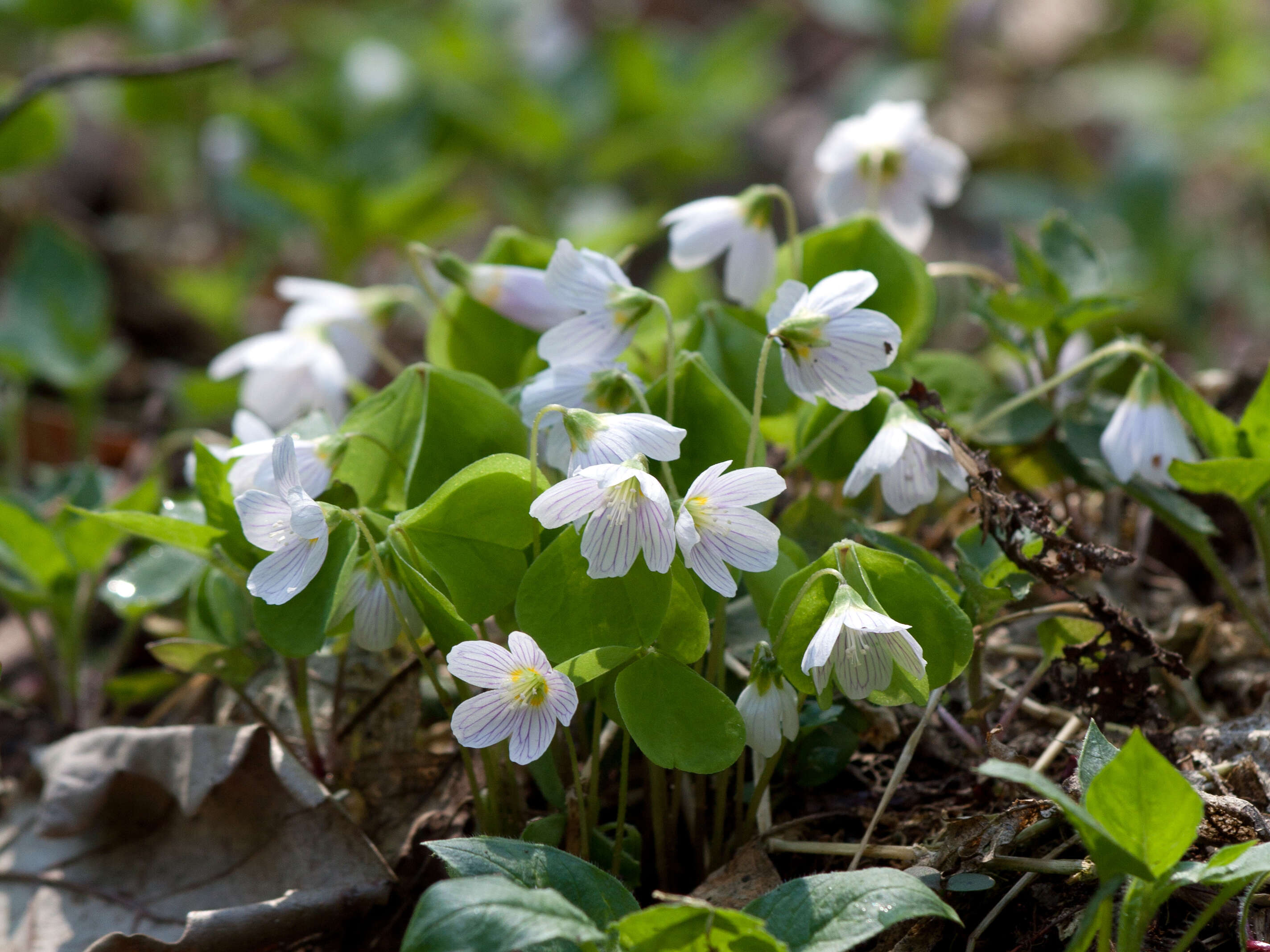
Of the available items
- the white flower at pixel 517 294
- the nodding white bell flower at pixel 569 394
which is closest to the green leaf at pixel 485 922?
the nodding white bell flower at pixel 569 394

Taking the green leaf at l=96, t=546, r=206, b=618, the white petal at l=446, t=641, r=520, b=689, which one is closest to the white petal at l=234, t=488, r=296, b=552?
the white petal at l=446, t=641, r=520, b=689

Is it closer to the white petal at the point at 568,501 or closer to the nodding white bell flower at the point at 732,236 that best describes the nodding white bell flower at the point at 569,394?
the white petal at the point at 568,501

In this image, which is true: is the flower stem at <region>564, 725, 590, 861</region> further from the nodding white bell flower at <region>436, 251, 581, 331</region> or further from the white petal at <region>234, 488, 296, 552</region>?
the nodding white bell flower at <region>436, 251, 581, 331</region>

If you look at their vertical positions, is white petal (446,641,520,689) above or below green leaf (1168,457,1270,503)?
above

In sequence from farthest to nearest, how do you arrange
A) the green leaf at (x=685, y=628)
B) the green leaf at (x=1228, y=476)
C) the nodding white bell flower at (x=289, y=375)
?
1. the nodding white bell flower at (x=289, y=375)
2. the green leaf at (x=1228, y=476)
3. the green leaf at (x=685, y=628)

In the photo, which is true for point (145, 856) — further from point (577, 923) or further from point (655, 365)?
point (655, 365)

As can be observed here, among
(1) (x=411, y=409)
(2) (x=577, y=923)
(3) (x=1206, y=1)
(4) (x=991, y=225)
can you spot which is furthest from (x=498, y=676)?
(3) (x=1206, y=1)
